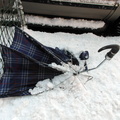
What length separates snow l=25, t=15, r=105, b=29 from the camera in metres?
2.65

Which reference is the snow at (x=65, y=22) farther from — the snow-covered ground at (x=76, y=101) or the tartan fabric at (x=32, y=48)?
the tartan fabric at (x=32, y=48)

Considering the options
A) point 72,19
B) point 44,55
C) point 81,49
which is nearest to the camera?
point 44,55

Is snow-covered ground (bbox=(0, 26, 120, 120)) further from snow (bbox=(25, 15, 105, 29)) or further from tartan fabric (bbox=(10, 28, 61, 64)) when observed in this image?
snow (bbox=(25, 15, 105, 29))

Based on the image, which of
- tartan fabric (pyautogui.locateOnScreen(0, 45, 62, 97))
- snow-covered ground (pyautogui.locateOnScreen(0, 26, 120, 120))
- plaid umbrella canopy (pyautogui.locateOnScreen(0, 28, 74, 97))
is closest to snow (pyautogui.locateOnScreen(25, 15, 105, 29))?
snow-covered ground (pyautogui.locateOnScreen(0, 26, 120, 120))

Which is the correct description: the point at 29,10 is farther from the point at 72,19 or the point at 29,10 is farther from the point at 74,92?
the point at 74,92

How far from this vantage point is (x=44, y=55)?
6.01 feet

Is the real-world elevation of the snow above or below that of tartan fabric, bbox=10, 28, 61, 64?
above

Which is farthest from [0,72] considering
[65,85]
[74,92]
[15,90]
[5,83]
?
[74,92]

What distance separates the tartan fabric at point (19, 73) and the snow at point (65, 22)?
3.80 ft

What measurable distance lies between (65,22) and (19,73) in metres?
1.36

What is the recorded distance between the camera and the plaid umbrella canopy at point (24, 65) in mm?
1716

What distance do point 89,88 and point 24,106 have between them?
2.76ft

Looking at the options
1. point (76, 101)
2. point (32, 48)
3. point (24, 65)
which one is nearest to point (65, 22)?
A: point (32, 48)

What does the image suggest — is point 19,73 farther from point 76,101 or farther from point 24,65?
point 76,101
